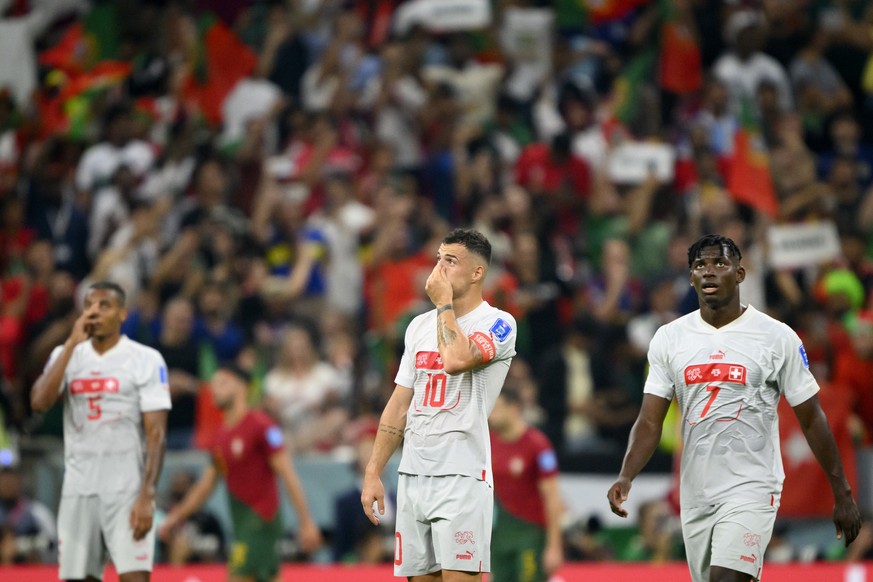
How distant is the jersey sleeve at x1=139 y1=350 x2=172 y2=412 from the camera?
31.2ft

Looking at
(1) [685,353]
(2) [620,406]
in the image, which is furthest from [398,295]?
(1) [685,353]

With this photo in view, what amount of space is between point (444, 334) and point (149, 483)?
2756 millimetres

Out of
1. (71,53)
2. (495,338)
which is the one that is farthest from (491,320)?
(71,53)

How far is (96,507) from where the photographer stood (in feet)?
31.1

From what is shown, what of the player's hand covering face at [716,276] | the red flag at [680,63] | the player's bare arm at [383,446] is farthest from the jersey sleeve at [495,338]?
Answer: the red flag at [680,63]

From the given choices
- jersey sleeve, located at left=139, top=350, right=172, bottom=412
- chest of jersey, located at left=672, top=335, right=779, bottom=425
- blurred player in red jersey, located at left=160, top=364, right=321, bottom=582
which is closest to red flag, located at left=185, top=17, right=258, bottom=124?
blurred player in red jersey, located at left=160, top=364, right=321, bottom=582

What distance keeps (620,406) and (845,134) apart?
4902 millimetres

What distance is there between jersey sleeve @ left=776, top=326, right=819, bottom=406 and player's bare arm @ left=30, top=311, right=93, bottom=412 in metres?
4.46

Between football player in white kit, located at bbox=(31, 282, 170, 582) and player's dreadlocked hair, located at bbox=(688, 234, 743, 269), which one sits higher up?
player's dreadlocked hair, located at bbox=(688, 234, 743, 269)

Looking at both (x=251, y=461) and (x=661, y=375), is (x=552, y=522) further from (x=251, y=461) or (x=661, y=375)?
(x=661, y=375)

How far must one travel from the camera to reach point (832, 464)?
765 cm

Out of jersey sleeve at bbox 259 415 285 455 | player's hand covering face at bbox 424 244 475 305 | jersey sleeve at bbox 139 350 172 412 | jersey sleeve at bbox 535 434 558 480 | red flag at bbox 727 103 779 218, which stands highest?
red flag at bbox 727 103 779 218

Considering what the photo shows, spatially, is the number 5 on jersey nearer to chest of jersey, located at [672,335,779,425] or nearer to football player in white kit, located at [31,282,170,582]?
football player in white kit, located at [31,282,170,582]

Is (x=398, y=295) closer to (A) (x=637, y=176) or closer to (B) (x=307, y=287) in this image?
(B) (x=307, y=287)
